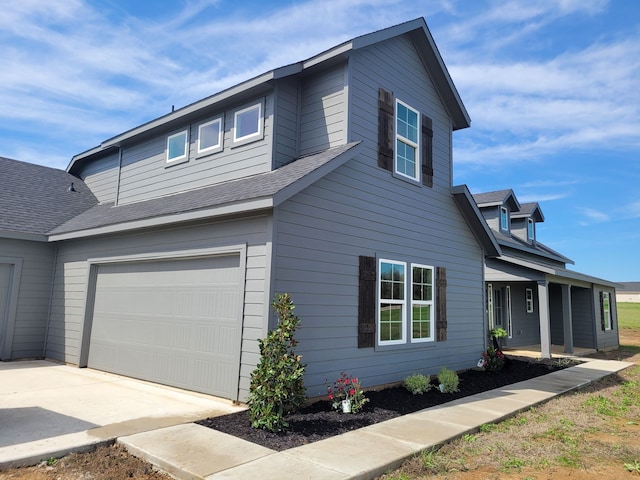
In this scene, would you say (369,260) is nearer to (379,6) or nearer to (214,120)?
(214,120)

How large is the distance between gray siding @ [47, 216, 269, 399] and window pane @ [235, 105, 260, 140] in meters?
2.22

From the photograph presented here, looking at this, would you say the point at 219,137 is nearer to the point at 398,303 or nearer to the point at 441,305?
the point at 398,303

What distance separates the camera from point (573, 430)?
5.93m

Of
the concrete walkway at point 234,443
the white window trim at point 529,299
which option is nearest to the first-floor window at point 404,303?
the concrete walkway at point 234,443

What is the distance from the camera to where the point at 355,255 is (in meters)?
7.56

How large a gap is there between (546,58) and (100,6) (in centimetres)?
1103

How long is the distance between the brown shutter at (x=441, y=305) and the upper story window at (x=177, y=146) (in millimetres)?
6281

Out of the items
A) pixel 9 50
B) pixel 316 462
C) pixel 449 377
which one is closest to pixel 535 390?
pixel 449 377

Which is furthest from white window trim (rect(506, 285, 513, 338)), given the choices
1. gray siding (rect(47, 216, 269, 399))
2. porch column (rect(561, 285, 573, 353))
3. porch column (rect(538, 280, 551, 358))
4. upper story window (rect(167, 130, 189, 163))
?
gray siding (rect(47, 216, 269, 399))

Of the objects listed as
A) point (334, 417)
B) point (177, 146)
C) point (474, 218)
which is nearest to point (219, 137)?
point (177, 146)

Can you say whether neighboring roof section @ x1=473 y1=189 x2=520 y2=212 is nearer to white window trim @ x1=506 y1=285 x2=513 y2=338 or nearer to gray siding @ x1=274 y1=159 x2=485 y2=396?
white window trim @ x1=506 y1=285 x2=513 y2=338

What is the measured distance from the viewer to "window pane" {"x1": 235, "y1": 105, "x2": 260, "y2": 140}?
817 centimetres

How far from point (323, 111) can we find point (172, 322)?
473cm

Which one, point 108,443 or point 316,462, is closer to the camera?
point 316,462
